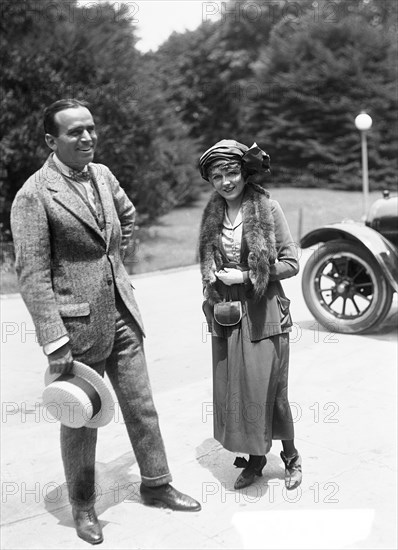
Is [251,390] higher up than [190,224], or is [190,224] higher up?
[251,390]

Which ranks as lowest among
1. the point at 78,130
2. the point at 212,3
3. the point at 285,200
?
the point at 285,200

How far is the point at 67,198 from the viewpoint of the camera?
3414mm

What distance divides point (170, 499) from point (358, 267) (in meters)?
4.40

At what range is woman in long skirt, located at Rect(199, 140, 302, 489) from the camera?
3855 millimetres

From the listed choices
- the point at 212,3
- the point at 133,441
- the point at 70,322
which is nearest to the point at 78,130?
the point at 70,322

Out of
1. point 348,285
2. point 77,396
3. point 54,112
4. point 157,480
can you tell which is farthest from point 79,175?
point 348,285

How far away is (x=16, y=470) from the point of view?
14.6 feet

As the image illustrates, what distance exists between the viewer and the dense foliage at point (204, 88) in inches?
505

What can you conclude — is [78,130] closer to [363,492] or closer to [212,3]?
[363,492]

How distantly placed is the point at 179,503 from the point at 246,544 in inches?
18.6

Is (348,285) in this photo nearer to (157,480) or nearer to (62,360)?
(157,480)

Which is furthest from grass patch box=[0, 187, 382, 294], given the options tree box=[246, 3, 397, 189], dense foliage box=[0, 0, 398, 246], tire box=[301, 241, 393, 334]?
tire box=[301, 241, 393, 334]

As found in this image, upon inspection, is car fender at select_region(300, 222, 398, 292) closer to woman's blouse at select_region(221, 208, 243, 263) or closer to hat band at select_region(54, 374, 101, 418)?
woman's blouse at select_region(221, 208, 243, 263)

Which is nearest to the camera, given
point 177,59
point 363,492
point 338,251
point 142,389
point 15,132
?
point 142,389
